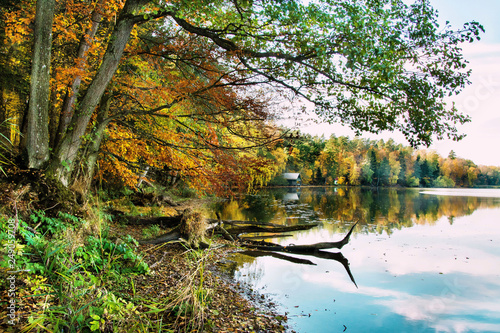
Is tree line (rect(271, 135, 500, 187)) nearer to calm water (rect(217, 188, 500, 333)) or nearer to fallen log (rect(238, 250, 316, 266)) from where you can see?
calm water (rect(217, 188, 500, 333))

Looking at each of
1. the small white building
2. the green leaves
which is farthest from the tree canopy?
the small white building

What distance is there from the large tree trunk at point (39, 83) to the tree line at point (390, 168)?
192 ft

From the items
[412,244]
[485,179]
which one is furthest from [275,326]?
[485,179]

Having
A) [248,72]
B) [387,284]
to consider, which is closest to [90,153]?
[248,72]

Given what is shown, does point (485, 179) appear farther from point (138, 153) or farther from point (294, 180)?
point (138, 153)

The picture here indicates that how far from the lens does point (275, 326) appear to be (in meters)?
4.43

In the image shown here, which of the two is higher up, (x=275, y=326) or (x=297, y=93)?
(x=297, y=93)

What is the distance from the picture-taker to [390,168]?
6938 centimetres

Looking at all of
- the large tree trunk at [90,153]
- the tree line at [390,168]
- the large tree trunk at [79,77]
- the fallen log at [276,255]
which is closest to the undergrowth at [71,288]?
the large tree trunk at [90,153]

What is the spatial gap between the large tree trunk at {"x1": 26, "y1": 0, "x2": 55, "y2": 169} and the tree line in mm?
58504

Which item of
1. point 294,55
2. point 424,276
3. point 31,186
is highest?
point 294,55

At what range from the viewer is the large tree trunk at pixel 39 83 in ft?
17.0

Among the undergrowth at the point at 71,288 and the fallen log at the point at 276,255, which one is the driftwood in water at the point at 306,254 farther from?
the undergrowth at the point at 71,288

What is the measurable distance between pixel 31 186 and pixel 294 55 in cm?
513
